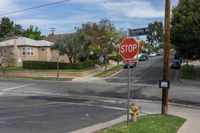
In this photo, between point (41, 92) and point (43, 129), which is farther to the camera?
point (41, 92)

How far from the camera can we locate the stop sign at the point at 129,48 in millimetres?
13758

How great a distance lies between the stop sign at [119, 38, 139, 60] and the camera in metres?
13.8

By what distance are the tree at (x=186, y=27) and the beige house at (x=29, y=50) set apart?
25.3 meters

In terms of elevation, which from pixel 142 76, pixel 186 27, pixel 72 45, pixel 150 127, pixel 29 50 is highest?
pixel 186 27

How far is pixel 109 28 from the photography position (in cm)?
6825

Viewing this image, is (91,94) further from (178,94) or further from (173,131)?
(173,131)

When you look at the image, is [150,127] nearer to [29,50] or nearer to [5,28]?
[29,50]

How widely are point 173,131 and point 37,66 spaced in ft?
154

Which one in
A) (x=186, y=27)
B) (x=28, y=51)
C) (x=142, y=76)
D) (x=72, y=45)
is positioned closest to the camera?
(x=186, y=27)

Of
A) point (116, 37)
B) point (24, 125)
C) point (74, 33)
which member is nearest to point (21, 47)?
point (74, 33)

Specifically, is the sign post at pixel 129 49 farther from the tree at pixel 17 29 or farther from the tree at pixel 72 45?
the tree at pixel 17 29

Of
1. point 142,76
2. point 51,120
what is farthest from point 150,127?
point 142,76

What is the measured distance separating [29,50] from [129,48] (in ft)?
200

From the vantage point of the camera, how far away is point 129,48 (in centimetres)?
1388
